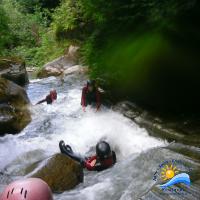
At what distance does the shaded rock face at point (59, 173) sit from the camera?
6711 millimetres

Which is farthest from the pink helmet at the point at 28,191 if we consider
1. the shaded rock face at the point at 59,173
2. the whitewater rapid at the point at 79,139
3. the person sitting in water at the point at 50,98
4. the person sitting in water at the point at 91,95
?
the person sitting in water at the point at 50,98

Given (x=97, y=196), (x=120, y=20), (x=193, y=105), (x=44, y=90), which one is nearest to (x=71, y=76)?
(x=44, y=90)

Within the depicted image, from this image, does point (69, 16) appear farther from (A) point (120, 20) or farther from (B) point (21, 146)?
(B) point (21, 146)

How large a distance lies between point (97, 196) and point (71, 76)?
1181 cm

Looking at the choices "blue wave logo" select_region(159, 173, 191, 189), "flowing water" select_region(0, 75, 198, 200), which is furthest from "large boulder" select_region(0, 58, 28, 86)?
"blue wave logo" select_region(159, 173, 191, 189)

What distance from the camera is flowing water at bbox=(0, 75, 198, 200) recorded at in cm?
632

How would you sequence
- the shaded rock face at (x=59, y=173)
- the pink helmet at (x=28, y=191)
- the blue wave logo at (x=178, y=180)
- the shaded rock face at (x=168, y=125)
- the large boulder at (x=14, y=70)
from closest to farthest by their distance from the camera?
the pink helmet at (x=28, y=191), the blue wave logo at (x=178, y=180), the shaded rock face at (x=59, y=173), the shaded rock face at (x=168, y=125), the large boulder at (x=14, y=70)

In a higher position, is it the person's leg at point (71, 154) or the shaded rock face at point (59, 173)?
the shaded rock face at point (59, 173)

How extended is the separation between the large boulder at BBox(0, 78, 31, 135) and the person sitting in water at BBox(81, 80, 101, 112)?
166cm

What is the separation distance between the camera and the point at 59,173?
680cm

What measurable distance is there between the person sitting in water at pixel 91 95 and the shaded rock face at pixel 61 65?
7.54m

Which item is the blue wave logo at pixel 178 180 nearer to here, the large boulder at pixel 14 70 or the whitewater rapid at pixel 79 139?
the whitewater rapid at pixel 79 139

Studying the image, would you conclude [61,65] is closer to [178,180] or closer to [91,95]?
[91,95]

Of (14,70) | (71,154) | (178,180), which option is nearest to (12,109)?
(71,154)
